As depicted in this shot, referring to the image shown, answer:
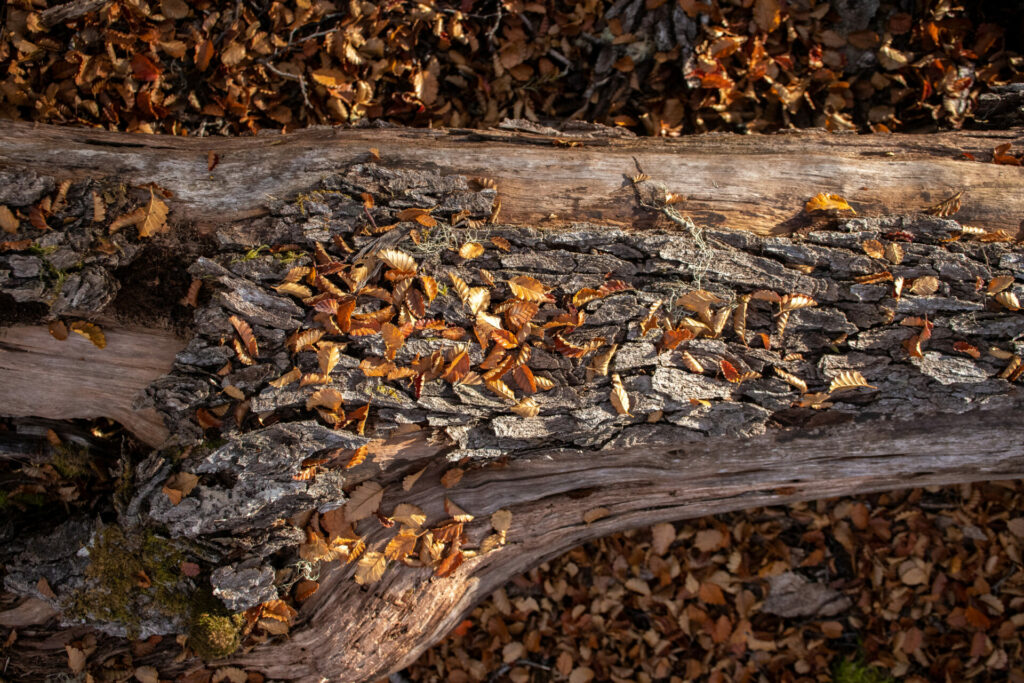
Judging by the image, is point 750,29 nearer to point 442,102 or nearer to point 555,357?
point 442,102

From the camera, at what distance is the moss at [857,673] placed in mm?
2920

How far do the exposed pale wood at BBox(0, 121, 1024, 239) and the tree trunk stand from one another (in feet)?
0.04

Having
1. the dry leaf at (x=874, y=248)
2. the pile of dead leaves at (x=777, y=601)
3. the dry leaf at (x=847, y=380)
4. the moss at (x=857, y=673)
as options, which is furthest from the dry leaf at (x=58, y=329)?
the moss at (x=857, y=673)

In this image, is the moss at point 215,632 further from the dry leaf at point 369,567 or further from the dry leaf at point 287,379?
the dry leaf at point 287,379

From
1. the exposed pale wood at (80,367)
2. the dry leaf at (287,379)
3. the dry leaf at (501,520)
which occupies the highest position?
the dry leaf at (287,379)

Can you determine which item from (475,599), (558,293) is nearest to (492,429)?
(558,293)

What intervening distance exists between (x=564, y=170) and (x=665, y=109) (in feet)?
3.71

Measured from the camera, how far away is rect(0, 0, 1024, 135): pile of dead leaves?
2691mm

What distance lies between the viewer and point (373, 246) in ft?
6.17

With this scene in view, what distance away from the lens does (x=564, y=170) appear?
2143 millimetres

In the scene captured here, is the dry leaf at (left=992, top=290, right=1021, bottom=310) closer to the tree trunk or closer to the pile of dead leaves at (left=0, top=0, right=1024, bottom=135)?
the tree trunk

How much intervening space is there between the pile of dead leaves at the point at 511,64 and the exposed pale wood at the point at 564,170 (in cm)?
69

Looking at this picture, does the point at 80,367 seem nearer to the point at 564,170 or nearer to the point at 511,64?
the point at 564,170

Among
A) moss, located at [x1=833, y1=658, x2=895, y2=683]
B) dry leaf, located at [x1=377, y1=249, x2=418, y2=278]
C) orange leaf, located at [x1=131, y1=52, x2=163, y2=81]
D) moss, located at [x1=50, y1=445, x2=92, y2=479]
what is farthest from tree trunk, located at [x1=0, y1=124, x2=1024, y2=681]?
moss, located at [x1=833, y1=658, x2=895, y2=683]
